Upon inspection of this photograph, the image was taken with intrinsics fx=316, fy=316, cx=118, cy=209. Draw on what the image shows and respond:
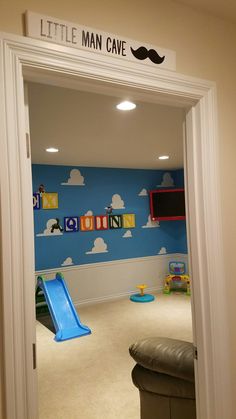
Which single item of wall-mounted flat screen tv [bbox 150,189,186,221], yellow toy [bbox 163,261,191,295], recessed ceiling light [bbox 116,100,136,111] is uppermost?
recessed ceiling light [bbox 116,100,136,111]

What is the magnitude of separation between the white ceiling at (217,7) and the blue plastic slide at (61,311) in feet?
12.6

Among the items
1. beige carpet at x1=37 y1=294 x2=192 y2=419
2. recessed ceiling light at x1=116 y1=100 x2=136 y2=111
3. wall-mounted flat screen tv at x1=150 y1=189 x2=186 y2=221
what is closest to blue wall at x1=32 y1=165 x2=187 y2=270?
wall-mounted flat screen tv at x1=150 y1=189 x2=186 y2=221

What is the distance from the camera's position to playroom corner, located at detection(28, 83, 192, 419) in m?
2.78

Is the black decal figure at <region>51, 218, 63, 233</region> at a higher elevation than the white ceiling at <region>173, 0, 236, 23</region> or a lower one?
lower

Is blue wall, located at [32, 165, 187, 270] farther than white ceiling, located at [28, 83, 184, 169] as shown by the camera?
Yes

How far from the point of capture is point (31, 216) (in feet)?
3.47

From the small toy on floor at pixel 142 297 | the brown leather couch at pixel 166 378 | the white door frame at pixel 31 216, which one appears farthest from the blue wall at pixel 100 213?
the white door frame at pixel 31 216

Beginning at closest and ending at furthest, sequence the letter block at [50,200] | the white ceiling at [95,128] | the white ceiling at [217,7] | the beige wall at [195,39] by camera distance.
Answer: the beige wall at [195,39], the white ceiling at [217,7], the white ceiling at [95,128], the letter block at [50,200]

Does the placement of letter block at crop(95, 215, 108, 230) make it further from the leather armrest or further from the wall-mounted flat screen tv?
the leather armrest

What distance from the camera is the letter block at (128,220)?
609cm

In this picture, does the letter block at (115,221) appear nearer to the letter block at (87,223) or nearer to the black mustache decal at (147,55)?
the letter block at (87,223)

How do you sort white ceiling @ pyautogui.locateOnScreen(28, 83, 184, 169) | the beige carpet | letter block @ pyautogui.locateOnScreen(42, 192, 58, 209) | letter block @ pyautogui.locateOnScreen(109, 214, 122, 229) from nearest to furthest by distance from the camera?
white ceiling @ pyautogui.locateOnScreen(28, 83, 184, 169) < the beige carpet < letter block @ pyautogui.locateOnScreen(42, 192, 58, 209) < letter block @ pyautogui.locateOnScreen(109, 214, 122, 229)

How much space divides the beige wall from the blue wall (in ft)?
13.4

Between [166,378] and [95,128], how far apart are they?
2.31 metres
